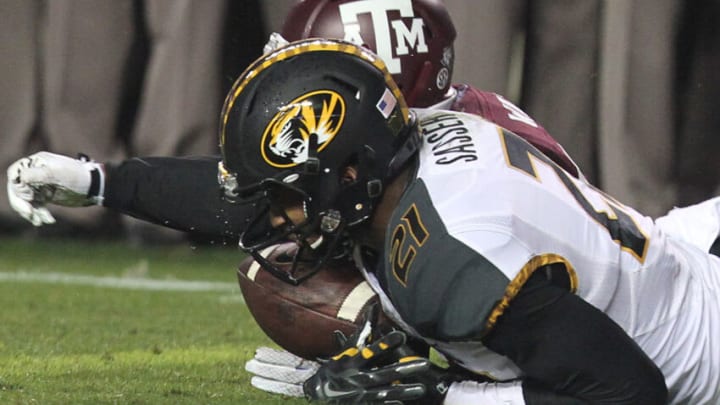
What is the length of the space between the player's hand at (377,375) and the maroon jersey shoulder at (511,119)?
62cm

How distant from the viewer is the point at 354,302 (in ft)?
7.23

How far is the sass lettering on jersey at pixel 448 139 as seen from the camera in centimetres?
187

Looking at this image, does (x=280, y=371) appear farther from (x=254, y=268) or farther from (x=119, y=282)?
(x=119, y=282)

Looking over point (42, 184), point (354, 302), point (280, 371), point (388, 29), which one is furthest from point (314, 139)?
point (388, 29)

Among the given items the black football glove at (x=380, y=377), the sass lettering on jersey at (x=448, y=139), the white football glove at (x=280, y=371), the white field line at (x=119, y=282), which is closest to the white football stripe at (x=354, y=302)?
the white football glove at (x=280, y=371)

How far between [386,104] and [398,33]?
705mm

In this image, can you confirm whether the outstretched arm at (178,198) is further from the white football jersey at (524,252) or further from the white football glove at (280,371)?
the white football jersey at (524,252)

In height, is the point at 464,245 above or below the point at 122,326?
above

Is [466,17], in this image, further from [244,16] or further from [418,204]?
[418,204]

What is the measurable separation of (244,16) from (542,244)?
2.91 meters

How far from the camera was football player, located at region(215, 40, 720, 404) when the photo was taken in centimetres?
175

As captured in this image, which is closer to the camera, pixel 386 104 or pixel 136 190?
pixel 386 104

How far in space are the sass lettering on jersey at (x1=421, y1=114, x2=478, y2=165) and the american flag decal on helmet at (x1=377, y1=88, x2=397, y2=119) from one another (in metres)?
0.07

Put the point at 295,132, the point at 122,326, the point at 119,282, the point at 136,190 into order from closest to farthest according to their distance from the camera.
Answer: the point at 295,132 → the point at 136,190 → the point at 122,326 → the point at 119,282
